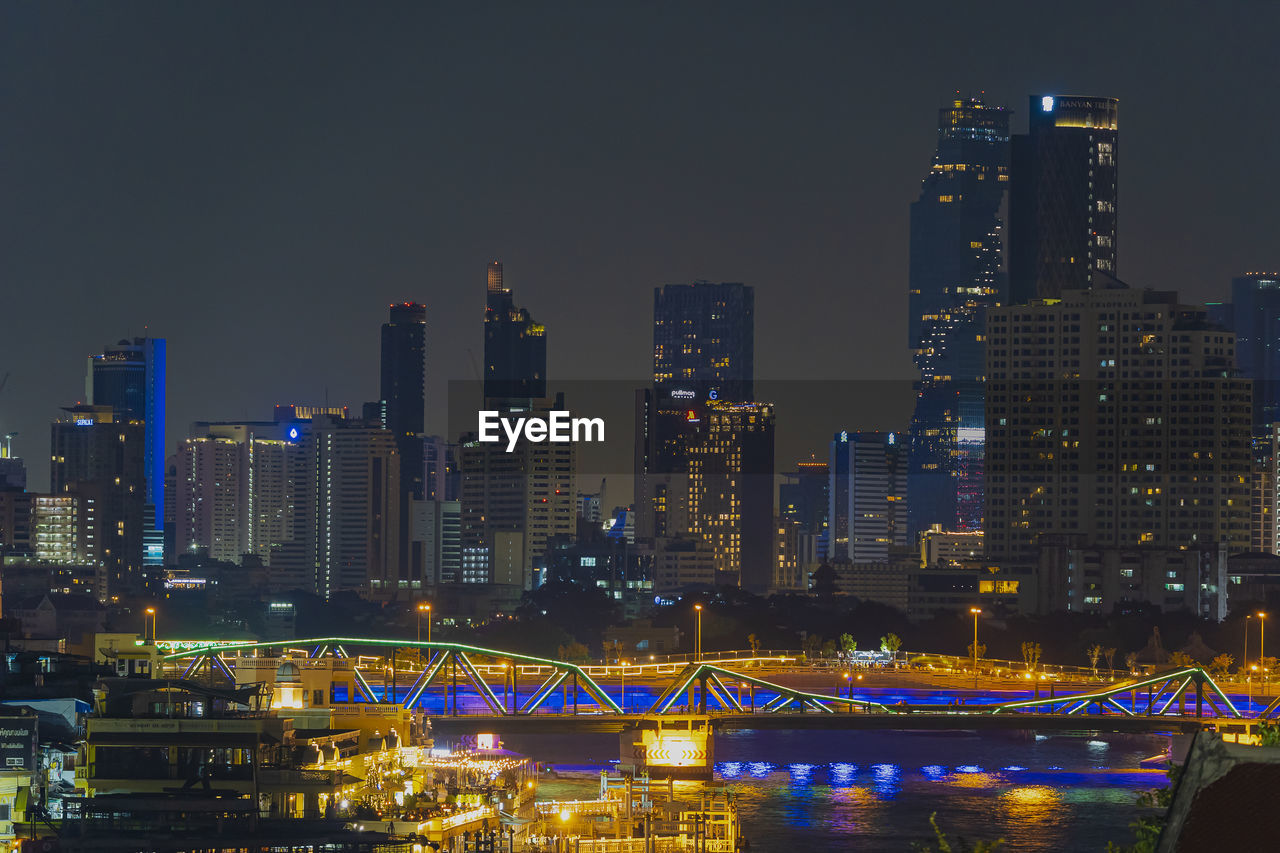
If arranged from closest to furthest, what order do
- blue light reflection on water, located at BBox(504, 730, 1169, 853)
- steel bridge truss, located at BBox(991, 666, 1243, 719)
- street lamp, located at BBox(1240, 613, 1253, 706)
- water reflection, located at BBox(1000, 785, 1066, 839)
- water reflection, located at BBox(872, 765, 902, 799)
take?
1. blue light reflection on water, located at BBox(504, 730, 1169, 853)
2. water reflection, located at BBox(1000, 785, 1066, 839)
3. water reflection, located at BBox(872, 765, 902, 799)
4. steel bridge truss, located at BBox(991, 666, 1243, 719)
5. street lamp, located at BBox(1240, 613, 1253, 706)

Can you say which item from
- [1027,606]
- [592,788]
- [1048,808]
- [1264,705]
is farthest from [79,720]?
[1027,606]

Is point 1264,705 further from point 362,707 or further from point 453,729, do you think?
point 362,707

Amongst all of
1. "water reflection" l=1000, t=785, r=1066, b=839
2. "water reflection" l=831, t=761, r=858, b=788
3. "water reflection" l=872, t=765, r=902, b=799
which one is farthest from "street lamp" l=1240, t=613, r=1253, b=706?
"water reflection" l=1000, t=785, r=1066, b=839

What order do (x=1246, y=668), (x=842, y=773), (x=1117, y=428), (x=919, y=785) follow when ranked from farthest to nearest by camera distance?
1. (x=1117, y=428)
2. (x=1246, y=668)
3. (x=842, y=773)
4. (x=919, y=785)

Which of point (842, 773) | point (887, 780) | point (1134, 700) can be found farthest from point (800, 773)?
point (1134, 700)

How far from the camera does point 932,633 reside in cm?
16712

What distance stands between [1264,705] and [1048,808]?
3354 cm

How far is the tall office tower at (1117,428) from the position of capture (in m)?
191

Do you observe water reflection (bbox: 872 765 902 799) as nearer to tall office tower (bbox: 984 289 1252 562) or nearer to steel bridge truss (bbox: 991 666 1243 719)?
steel bridge truss (bbox: 991 666 1243 719)

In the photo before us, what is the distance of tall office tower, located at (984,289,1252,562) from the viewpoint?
627 ft

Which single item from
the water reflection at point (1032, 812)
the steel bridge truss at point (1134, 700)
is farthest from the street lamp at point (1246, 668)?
the water reflection at point (1032, 812)

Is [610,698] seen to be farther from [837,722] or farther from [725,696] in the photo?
[837,722]

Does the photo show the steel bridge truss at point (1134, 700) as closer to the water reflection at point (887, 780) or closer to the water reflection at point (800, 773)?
the water reflection at point (887, 780)

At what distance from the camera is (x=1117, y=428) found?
634 feet
